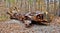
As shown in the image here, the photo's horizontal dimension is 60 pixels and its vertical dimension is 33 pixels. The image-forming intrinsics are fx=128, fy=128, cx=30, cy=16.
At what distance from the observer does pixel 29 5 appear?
25.8 ft

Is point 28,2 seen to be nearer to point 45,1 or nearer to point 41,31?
point 45,1

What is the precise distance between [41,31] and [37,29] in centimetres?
22

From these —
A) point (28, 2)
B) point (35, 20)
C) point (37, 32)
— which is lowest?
point (37, 32)

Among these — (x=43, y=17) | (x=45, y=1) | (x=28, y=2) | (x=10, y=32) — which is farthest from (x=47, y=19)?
(x=28, y=2)

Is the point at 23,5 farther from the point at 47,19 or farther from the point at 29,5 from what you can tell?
the point at 47,19

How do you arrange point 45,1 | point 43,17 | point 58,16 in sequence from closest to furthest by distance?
1. point 43,17
2. point 58,16
3. point 45,1

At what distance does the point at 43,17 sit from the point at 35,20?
321mm

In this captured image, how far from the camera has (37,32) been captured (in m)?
4.18

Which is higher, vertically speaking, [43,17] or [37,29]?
[43,17]

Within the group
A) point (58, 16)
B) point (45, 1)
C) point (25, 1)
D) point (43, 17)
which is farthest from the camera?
point (25, 1)

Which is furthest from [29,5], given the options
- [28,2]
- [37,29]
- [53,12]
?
[37,29]

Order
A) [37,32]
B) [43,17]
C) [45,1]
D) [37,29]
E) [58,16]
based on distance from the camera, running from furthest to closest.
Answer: [45,1] < [58,16] < [43,17] < [37,29] < [37,32]

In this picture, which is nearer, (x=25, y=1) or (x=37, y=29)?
(x=37, y=29)

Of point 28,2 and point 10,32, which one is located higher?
point 28,2
